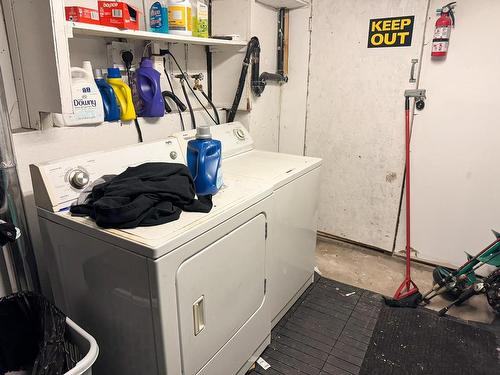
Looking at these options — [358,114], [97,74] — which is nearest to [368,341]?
[358,114]

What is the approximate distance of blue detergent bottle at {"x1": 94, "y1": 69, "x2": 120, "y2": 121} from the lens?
176 cm

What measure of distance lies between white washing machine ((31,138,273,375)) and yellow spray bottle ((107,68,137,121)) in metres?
→ 0.31

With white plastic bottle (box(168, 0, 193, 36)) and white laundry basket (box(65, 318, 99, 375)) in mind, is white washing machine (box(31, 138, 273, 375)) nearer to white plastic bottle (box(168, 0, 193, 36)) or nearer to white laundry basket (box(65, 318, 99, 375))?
white laundry basket (box(65, 318, 99, 375))

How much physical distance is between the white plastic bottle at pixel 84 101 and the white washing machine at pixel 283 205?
41 centimetres

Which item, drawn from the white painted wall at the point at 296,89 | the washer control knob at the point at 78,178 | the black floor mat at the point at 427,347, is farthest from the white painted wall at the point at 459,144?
the washer control knob at the point at 78,178

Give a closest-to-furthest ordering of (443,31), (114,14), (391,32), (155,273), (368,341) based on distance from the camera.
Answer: (155,273) < (114,14) < (368,341) < (443,31) < (391,32)

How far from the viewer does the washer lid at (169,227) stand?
3.71 feet

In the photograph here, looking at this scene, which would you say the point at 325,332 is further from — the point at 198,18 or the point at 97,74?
the point at 198,18

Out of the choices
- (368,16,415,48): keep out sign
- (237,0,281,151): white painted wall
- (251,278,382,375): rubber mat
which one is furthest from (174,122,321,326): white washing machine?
(368,16,415,48): keep out sign

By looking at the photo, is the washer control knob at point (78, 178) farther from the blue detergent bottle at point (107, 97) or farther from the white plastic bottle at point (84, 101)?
the blue detergent bottle at point (107, 97)

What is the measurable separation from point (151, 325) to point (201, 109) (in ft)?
5.31

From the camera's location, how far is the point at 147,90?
77.8 inches

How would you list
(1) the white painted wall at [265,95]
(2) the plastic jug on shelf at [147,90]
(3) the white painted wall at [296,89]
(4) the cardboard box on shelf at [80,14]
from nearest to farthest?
(4) the cardboard box on shelf at [80,14]
(2) the plastic jug on shelf at [147,90]
(1) the white painted wall at [265,95]
(3) the white painted wall at [296,89]

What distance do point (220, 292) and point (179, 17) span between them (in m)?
1.45
